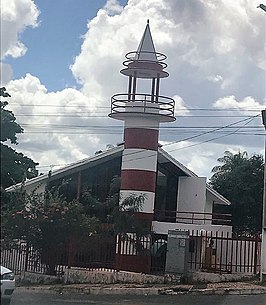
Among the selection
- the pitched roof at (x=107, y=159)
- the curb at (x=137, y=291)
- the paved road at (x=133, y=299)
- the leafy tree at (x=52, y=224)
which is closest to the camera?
the paved road at (x=133, y=299)

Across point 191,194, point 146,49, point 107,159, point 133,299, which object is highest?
point 146,49

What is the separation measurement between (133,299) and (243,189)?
71.3 ft


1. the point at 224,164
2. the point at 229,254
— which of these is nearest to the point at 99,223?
the point at 229,254

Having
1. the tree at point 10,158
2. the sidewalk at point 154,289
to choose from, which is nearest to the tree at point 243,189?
the sidewalk at point 154,289

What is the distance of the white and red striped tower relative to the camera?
2844 centimetres

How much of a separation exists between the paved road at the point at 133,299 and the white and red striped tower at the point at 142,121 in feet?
31.6

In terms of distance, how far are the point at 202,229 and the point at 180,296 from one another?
33.8ft

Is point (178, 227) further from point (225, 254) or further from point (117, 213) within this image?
point (117, 213)

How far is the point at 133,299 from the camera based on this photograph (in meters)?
18.1

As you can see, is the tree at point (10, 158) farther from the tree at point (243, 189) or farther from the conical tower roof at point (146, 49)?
the tree at point (243, 189)

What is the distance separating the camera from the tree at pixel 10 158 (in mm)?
12719

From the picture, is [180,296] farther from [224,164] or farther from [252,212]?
[224,164]

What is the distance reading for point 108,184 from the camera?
29.7 meters

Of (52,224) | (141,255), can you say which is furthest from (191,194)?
(52,224)
